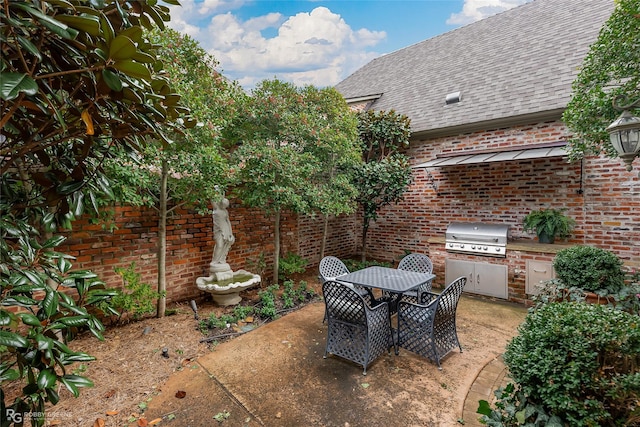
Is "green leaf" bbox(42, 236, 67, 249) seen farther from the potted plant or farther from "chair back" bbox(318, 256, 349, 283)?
the potted plant

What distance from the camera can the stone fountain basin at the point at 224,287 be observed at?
177 inches

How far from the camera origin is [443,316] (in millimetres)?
3229

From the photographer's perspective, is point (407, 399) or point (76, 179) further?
point (407, 399)

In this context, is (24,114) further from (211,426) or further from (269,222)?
(269,222)

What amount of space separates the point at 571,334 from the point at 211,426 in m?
2.61

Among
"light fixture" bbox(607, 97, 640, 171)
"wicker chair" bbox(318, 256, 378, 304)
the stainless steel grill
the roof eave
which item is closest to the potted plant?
the stainless steel grill

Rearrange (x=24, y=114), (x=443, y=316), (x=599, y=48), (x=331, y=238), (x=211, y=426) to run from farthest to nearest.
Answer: (x=331, y=238)
(x=443, y=316)
(x=599, y=48)
(x=211, y=426)
(x=24, y=114)

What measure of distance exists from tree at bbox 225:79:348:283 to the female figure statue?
0.43 metres

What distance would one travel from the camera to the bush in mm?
3699

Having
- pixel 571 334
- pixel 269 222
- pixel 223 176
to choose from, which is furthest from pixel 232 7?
pixel 571 334

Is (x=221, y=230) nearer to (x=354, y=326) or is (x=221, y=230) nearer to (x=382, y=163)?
(x=354, y=326)

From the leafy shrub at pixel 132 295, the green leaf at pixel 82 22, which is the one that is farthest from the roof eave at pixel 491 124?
the green leaf at pixel 82 22

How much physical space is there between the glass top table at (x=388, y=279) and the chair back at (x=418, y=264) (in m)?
0.64

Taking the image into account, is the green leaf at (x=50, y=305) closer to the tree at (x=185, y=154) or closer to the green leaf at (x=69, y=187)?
the green leaf at (x=69, y=187)
